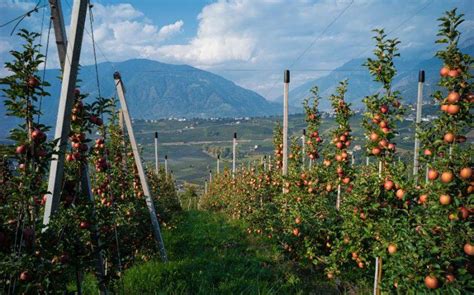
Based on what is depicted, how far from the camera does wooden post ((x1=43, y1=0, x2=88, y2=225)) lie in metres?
3.02

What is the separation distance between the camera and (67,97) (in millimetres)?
3068

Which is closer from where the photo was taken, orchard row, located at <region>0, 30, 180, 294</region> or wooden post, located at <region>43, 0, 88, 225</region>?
orchard row, located at <region>0, 30, 180, 294</region>

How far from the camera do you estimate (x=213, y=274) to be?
651 cm

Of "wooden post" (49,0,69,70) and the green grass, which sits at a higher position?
"wooden post" (49,0,69,70)

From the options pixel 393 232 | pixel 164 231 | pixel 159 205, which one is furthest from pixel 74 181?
pixel 164 231

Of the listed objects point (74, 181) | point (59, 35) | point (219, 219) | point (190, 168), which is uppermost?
point (59, 35)

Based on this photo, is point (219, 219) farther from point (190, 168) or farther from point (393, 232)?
point (190, 168)

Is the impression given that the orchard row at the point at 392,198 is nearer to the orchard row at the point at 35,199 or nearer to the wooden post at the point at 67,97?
the orchard row at the point at 35,199

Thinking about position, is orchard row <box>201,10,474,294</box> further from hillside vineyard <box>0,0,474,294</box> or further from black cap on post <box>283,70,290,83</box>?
black cap on post <box>283,70,290,83</box>

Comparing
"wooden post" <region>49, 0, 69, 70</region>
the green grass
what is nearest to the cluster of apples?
the green grass

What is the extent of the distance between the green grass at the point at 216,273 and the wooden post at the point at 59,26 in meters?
3.03

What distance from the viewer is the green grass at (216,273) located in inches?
215

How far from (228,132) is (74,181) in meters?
144

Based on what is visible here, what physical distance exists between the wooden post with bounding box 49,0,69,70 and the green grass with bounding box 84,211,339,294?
303 centimetres
